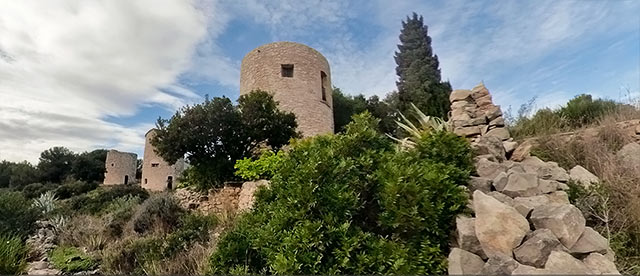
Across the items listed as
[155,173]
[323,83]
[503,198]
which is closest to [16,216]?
[503,198]

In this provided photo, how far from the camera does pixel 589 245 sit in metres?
2.04

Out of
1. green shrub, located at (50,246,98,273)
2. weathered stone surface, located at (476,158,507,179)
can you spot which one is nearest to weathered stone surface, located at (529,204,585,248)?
weathered stone surface, located at (476,158,507,179)

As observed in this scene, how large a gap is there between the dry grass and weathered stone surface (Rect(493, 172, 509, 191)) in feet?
2.08

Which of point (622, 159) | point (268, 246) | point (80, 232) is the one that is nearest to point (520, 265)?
point (268, 246)

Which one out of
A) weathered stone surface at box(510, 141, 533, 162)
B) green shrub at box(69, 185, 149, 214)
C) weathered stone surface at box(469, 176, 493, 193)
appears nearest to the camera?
weathered stone surface at box(469, 176, 493, 193)

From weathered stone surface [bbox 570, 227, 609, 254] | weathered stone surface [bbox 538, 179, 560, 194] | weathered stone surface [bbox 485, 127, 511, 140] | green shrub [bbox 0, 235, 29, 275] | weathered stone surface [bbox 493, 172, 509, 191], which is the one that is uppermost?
weathered stone surface [bbox 485, 127, 511, 140]

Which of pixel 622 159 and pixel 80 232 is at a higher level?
pixel 622 159

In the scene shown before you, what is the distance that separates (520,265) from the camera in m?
1.91

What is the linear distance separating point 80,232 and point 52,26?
3.54 m

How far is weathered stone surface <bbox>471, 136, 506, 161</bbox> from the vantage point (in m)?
3.77

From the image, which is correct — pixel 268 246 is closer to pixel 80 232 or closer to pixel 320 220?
pixel 320 220

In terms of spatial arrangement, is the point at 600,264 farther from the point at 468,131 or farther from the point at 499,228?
the point at 468,131

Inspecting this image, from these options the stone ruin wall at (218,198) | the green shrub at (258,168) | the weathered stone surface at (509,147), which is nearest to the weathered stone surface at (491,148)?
the weathered stone surface at (509,147)

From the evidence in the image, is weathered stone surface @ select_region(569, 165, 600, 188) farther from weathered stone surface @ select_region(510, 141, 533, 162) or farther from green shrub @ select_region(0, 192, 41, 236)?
→ green shrub @ select_region(0, 192, 41, 236)
